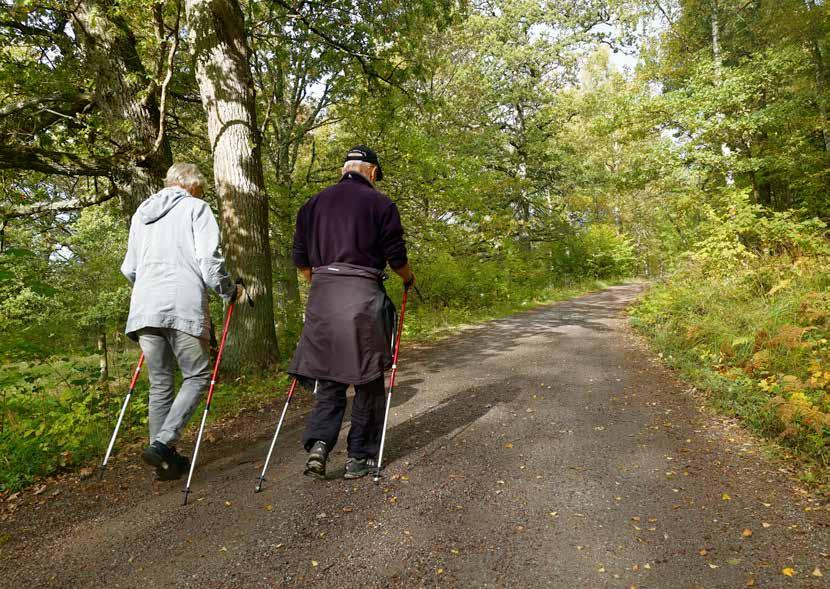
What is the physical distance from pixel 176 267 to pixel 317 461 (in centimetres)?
172

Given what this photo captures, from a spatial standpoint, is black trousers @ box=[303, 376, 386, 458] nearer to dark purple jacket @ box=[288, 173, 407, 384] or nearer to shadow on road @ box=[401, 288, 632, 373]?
dark purple jacket @ box=[288, 173, 407, 384]

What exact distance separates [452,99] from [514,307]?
32.4ft

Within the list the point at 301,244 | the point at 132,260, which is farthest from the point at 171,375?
the point at 301,244

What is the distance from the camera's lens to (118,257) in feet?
37.1

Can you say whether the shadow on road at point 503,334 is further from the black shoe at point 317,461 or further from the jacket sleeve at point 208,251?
the jacket sleeve at point 208,251

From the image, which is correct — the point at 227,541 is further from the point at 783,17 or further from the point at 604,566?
the point at 783,17

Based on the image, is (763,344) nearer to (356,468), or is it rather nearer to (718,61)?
(356,468)

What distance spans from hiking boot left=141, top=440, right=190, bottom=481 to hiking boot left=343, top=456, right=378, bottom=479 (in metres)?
1.24

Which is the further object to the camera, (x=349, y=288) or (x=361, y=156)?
(x=361, y=156)

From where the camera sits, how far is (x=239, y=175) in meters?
6.26

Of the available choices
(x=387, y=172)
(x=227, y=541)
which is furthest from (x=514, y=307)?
(x=227, y=541)

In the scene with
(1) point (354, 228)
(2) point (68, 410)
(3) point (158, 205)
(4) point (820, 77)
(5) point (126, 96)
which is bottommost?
(2) point (68, 410)

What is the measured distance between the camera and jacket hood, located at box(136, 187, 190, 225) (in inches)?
139

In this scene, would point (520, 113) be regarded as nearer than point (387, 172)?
No
